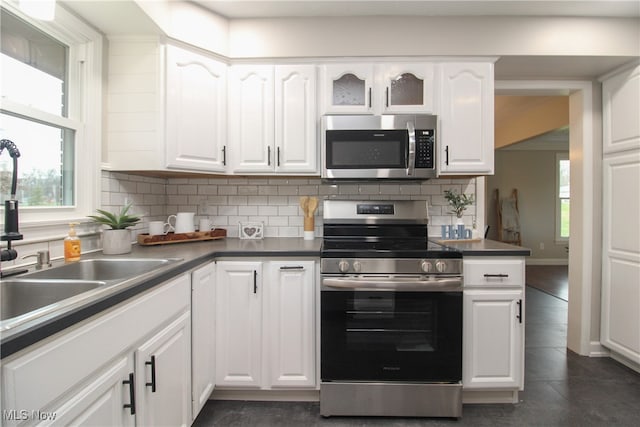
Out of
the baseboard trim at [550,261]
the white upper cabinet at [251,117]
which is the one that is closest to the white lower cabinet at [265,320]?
the white upper cabinet at [251,117]

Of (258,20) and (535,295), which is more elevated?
(258,20)

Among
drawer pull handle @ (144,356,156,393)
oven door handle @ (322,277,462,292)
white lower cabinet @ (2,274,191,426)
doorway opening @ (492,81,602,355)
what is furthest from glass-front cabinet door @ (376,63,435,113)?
drawer pull handle @ (144,356,156,393)

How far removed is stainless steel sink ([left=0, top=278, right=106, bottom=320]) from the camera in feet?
3.92

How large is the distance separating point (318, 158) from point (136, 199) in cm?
125

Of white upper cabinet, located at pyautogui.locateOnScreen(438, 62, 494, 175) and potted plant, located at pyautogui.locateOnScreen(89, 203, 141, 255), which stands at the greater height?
white upper cabinet, located at pyautogui.locateOnScreen(438, 62, 494, 175)

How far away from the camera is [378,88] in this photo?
225cm

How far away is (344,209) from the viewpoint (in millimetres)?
2480

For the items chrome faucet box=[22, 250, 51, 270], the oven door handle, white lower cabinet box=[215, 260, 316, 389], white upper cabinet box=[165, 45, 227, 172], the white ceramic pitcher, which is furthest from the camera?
the white ceramic pitcher

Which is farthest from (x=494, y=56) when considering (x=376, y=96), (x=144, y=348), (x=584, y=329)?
(x=144, y=348)

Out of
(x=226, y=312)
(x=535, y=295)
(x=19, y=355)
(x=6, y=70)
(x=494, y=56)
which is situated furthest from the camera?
(x=535, y=295)

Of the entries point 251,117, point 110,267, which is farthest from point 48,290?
point 251,117

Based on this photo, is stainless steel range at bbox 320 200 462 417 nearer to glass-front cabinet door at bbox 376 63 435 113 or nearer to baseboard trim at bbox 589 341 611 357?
glass-front cabinet door at bbox 376 63 435 113

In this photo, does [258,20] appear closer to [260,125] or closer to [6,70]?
[260,125]

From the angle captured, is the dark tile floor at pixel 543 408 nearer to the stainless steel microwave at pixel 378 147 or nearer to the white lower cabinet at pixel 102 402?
the white lower cabinet at pixel 102 402
